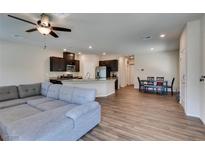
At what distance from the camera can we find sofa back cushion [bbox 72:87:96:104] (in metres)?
2.99

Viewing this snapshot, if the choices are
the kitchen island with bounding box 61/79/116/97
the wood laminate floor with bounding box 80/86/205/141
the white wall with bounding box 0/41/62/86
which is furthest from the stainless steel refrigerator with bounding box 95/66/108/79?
the wood laminate floor with bounding box 80/86/205/141

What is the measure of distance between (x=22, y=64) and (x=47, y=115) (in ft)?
15.3

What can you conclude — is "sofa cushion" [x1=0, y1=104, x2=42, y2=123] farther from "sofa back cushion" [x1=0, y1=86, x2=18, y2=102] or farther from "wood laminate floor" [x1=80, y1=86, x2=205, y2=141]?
"wood laminate floor" [x1=80, y1=86, x2=205, y2=141]

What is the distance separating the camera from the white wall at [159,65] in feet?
25.8

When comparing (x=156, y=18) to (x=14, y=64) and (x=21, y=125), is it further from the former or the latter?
(x=14, y=64)

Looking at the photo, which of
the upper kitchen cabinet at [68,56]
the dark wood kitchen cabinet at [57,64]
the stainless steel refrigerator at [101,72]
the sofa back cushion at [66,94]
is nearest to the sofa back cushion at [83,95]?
the sofa back cushion at [66,94]

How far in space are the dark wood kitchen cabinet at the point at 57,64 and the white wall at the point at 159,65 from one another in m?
5.41

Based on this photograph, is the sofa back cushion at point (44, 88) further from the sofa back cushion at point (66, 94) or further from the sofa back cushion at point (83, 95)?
the sofa back cushion at point (83, 95)

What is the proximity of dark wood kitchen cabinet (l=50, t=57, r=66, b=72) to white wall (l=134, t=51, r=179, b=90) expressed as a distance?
541 centimetres

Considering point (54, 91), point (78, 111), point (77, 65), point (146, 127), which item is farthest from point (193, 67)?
point (77, 65)

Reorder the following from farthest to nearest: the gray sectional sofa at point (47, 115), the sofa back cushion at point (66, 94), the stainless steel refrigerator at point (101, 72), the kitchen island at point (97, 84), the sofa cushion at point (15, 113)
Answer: the stainless steel refrigerator at point (101, 72) < the kitchen island at point (97, 84) < the sofa back cushion at point (66, 94) < the sofa cushion at point (15, 113) < the gray sectional sofa at point (47, 115)
